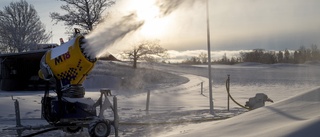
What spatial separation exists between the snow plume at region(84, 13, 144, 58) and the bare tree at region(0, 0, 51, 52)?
46.9m

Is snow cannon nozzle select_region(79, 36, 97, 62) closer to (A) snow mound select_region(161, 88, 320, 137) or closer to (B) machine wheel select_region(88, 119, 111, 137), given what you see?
(B) machine wheel select_region(88, 119, 111, 137)

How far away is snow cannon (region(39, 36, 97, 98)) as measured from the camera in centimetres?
906

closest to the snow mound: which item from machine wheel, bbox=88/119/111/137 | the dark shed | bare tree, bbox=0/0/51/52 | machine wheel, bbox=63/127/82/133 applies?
machine wheel, bbox=88/119/111/137

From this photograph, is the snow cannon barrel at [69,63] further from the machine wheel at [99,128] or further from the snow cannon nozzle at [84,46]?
the machine wheel at [99,128]

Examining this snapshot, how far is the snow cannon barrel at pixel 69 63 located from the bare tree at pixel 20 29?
46375mm

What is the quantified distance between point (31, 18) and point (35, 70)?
27.8m

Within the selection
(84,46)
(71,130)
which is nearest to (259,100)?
(71,130)

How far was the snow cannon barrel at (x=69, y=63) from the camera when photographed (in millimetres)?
9048

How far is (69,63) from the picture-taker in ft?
29.9

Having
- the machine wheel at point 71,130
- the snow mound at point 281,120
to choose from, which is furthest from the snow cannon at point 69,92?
the snow mound at point 281,120

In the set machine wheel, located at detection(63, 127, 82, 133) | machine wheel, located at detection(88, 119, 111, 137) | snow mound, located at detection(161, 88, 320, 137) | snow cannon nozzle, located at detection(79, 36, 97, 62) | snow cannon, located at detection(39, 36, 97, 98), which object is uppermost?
snow cannon nozzle, located at detection(79, 36, 97, 62)

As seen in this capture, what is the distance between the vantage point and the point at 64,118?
9.35 m

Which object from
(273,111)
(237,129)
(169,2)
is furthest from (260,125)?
(169,2)

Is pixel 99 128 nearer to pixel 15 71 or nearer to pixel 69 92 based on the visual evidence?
pixel 69 92
